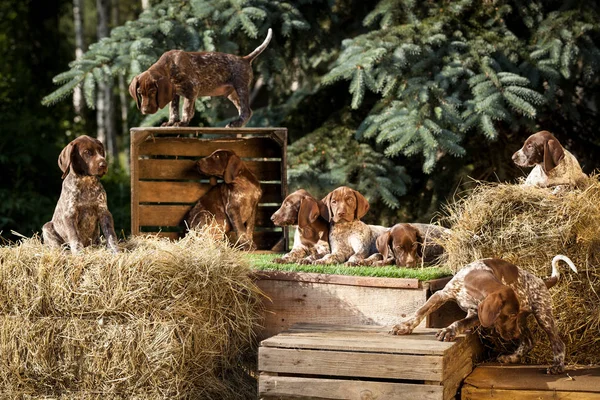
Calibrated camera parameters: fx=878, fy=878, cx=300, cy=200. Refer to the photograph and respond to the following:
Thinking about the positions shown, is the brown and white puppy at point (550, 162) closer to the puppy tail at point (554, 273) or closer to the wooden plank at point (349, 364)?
the puppy tail at point (554, 273)

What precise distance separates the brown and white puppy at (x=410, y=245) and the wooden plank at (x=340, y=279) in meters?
0.34

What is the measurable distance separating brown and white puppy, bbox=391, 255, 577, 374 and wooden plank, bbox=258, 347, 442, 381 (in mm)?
328

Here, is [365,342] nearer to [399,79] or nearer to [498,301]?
[498,301]

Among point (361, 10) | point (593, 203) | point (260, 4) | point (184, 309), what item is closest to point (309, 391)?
point (184, 309)

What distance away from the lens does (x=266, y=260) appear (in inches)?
211

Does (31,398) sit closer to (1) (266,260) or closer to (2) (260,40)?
(1) (266,260)

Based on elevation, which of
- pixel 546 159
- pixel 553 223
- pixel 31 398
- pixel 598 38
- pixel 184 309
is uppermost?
pixel 598 38

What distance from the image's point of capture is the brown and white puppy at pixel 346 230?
5.20 m

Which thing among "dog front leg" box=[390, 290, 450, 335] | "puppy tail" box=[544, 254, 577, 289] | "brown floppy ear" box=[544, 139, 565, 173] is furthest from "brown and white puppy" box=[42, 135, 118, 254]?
"brown floppy ear" box=[544, 139, 565, 173]

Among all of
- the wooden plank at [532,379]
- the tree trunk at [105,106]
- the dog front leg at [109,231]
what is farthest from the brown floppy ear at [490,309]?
the tree trunk at [105,106]

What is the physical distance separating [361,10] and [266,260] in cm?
372

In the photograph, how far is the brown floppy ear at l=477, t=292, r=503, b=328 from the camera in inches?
161

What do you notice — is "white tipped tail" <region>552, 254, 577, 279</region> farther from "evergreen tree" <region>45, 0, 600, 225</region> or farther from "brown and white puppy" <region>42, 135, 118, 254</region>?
"brown and white puppy" <region>42, 135, 118, 254</region>

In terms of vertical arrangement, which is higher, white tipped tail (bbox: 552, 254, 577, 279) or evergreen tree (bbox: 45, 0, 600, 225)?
evergreen tree (bbox: 45, 0, 600, 225)
